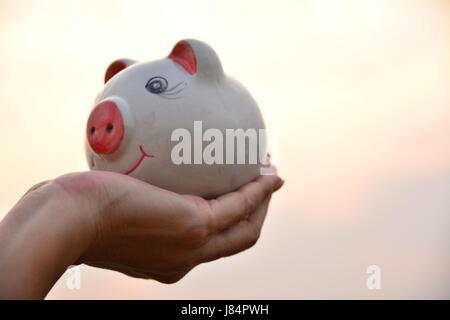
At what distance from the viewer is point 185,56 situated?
12.3 ft

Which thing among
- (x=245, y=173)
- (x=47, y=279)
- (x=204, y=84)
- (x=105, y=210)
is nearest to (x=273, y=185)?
(x=245, y=173)

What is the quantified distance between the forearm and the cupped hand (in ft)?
0.35

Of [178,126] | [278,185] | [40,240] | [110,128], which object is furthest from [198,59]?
[40,240]

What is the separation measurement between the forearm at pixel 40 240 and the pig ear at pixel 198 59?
1.35 metres

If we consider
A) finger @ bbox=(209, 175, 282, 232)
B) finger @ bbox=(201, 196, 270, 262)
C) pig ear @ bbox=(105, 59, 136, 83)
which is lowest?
finger @ bbox=(201, 196, 270, 262)

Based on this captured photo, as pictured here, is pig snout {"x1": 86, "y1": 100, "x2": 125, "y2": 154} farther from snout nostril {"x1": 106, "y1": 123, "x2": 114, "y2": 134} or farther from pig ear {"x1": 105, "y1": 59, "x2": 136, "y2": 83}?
pig ear {"x1": 105, "y1": 59, "x2": 136, "y2": 83}

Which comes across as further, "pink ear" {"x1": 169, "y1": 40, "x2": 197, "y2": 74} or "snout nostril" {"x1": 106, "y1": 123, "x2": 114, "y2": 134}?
"pink ear" {"x1": 169, "y1": 40, "x2": 197, "y2": 74}

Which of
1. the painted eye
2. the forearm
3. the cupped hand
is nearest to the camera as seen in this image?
the forearm

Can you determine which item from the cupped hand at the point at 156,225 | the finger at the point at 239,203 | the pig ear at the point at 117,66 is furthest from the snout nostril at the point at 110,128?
Result: the pig ear at the point at 117,66

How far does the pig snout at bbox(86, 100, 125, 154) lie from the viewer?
3.41m

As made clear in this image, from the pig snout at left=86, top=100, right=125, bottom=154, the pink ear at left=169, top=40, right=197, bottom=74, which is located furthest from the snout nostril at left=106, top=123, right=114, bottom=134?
the pink ear at left=169, top=40, right=197, bottom=74

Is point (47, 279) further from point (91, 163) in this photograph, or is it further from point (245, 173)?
point (245, 173)

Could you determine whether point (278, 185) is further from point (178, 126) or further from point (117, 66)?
point (117, 66)

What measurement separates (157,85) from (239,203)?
0.95 meters
